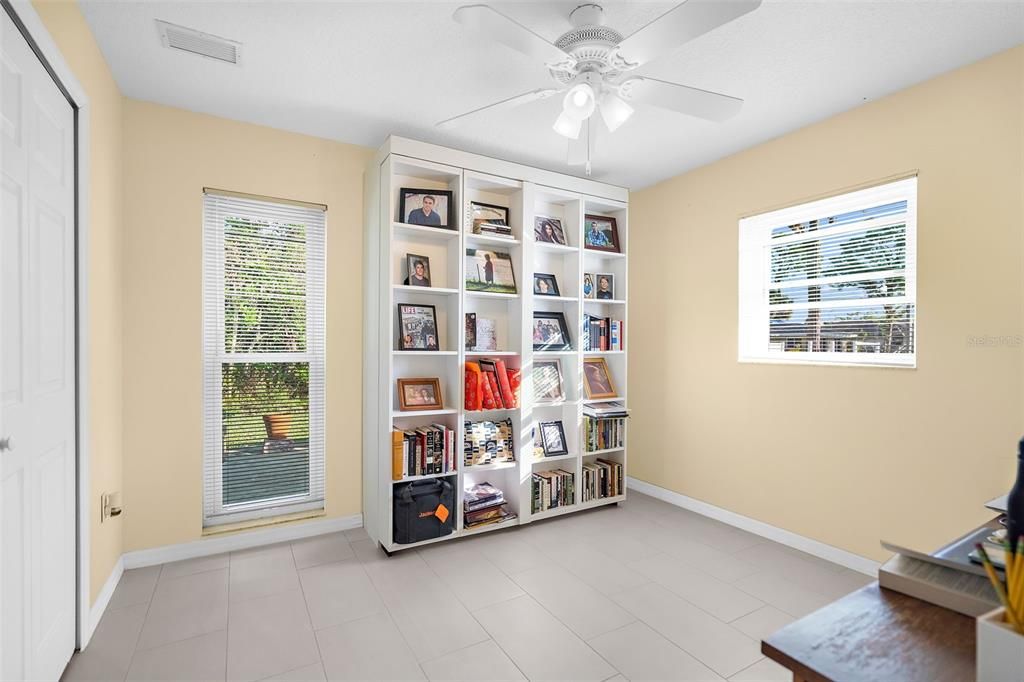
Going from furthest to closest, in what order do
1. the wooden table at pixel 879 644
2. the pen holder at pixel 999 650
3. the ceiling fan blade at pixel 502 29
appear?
1. the ceiling fan blade at pixel 502 29
2. the wooden table at pixel 879 644
3. the pen holder at pixel 999 650

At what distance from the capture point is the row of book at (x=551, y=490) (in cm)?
371

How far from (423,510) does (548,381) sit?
137 centimetres

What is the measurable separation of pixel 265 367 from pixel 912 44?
154 inches

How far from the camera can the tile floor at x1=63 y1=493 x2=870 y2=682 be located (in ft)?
6.77

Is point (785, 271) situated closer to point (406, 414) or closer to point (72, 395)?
point (406, 414)

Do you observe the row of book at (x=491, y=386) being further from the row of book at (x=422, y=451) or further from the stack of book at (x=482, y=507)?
the stack of book at (x=482, y=507)

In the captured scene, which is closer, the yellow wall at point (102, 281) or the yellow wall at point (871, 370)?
the yellow wall at point (102, 281)

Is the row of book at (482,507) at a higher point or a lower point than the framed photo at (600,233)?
lower

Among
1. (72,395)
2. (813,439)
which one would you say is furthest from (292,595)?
(813,439)

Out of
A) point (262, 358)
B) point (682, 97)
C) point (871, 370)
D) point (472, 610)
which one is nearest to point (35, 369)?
point (262, 358)

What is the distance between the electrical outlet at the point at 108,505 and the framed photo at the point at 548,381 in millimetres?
2570

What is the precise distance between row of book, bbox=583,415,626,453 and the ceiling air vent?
3137 mm

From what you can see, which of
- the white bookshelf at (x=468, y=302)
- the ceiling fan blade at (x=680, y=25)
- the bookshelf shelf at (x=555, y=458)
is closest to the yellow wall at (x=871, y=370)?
the white bookshelf at (x=468, y=302)

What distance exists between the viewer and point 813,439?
125 inches
